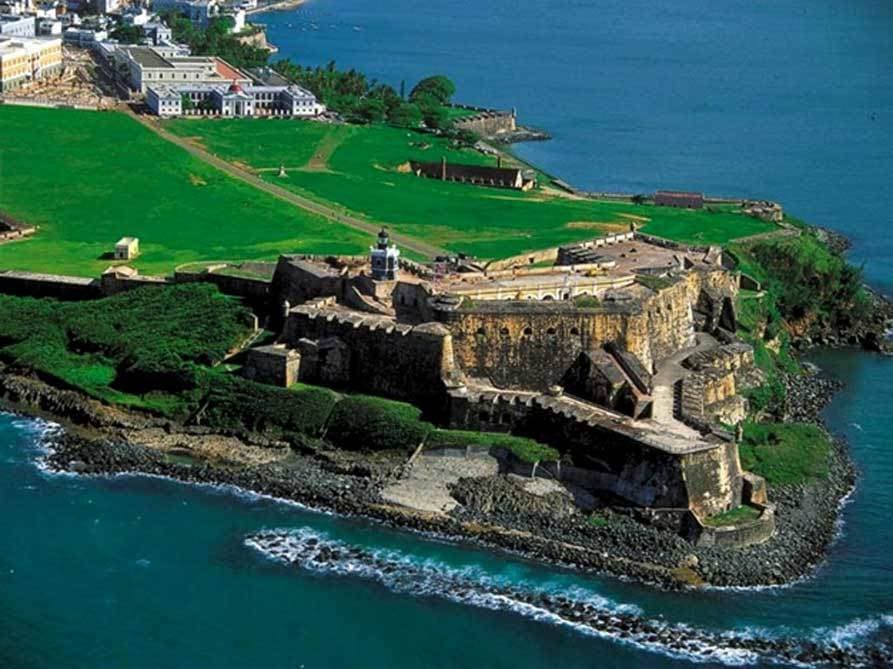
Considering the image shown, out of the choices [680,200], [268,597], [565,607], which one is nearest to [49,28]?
[680,200]

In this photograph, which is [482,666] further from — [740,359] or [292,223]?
[292,223]

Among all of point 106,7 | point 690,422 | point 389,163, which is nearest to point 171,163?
point 389,163

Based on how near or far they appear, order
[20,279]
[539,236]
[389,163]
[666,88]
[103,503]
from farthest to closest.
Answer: [666,88] → [389,163] → [539,236] → [20,279] → [103,503]

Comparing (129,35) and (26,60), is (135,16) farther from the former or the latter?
(26,60)

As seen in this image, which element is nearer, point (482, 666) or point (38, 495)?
point (482, 666)

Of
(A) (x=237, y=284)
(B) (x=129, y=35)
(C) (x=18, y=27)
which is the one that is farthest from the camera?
(B) (x=129, y=35)

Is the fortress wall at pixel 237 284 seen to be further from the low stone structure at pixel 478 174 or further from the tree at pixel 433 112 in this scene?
the tree at pixel 433 112

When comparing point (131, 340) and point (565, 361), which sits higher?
point (565, 361)

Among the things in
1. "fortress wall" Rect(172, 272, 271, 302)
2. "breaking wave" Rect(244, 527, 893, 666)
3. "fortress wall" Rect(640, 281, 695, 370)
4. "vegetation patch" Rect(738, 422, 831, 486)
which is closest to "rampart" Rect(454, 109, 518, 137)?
"fortress wall" Rect(172, 272, 271, 302)
